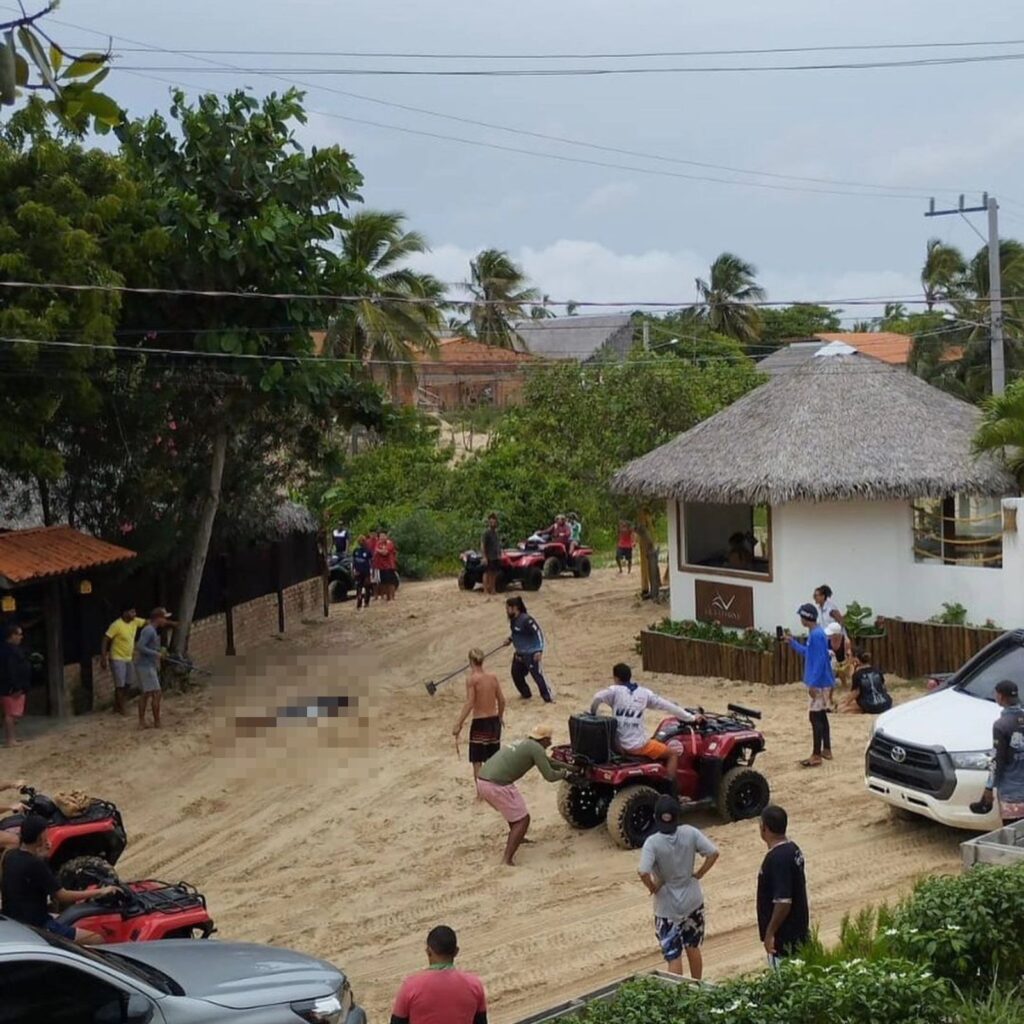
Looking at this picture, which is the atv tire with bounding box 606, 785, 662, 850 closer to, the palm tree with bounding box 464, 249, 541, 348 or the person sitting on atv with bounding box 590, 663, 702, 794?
the person sitting on atv with bounding box 590, 663, 702, 794

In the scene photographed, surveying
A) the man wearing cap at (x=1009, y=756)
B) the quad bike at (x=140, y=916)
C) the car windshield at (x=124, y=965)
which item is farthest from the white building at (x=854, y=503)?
the car windshield at (x=124, y=965)

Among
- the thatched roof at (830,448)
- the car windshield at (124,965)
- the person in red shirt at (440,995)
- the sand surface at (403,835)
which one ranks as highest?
the thatched roof at (830,448)

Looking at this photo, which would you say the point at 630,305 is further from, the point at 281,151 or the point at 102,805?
the point at 102,805

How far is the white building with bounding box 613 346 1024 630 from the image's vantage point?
2166 centimetres

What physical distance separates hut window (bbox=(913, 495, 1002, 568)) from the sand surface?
3013mm

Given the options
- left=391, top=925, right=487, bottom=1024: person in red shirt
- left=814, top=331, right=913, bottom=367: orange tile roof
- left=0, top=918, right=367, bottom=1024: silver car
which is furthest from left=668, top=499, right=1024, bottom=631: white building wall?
left=814, top=331, right=913, bottom=367: orange tile roof

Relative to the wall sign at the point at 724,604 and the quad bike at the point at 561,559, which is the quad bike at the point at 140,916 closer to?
the wall sign at the point at 724,604

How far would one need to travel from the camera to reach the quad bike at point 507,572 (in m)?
32.3

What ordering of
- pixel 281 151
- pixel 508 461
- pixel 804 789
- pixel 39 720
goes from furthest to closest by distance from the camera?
pixel 508 461 → pixel 281 151 → pixel 39 720 → pixel 804 789

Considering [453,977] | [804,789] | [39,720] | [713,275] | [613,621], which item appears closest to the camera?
[453,977]

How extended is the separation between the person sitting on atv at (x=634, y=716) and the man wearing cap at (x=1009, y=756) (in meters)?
2.85

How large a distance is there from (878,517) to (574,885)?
469 inches

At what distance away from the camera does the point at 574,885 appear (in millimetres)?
12023

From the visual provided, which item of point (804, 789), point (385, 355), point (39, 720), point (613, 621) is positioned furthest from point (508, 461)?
point (804, 789)
